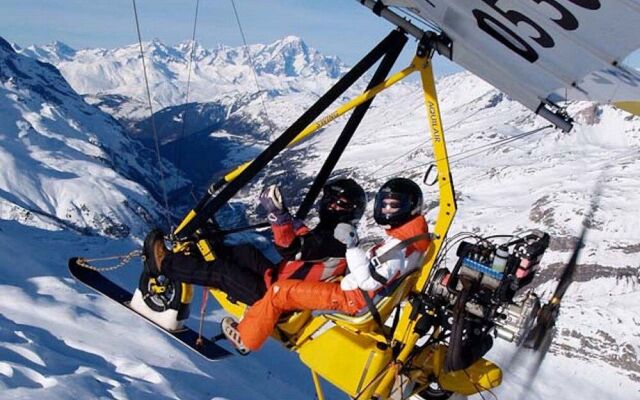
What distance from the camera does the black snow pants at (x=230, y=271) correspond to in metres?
9.34

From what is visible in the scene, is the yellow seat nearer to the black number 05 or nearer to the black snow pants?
the black snow pants

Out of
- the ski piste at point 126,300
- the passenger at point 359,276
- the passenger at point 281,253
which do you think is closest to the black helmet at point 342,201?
the passenger at point 281,253

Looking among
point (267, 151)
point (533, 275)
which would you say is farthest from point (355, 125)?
point (533, 275)

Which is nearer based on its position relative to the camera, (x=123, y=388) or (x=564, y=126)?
(x=564, y=126)

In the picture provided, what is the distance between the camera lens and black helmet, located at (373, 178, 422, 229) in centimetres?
822

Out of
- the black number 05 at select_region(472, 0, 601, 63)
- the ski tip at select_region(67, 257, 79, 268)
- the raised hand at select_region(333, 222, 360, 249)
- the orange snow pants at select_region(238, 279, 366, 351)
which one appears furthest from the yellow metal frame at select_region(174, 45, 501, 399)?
the ski tip at select_region(67, 257, 79, 268)

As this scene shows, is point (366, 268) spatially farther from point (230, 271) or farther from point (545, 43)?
point (545, 43)

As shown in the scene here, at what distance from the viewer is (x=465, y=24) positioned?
757cm

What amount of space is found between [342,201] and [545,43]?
378 centimetres

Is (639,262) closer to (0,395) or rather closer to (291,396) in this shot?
(291,396)

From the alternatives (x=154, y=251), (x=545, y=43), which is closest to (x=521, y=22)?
(x=545, y=43)

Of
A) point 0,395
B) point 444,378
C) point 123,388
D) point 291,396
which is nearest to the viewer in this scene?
point 444,378

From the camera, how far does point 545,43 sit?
6699 millimetres

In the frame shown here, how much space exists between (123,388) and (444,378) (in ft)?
28.3
